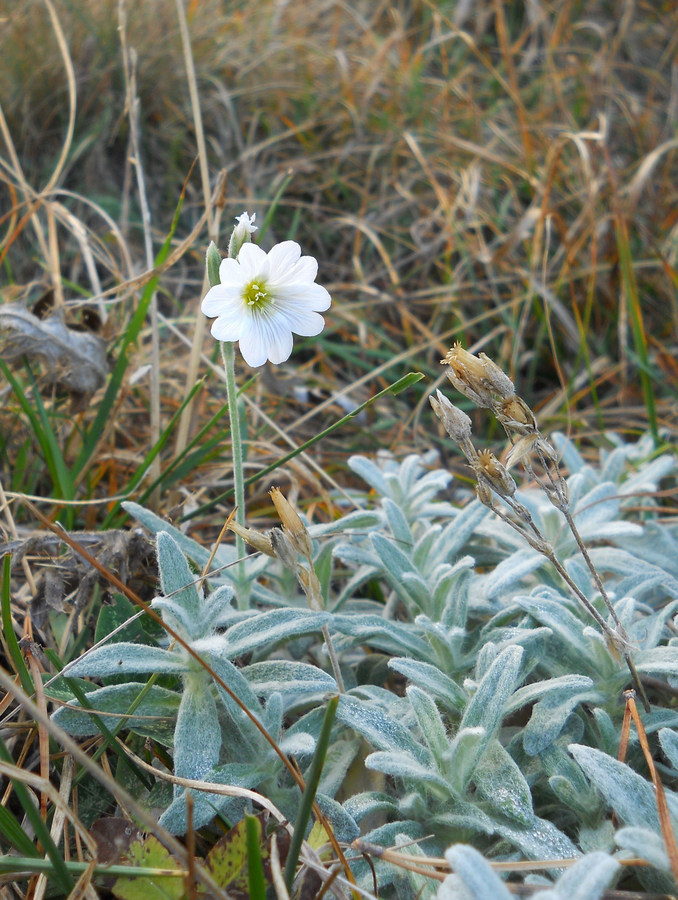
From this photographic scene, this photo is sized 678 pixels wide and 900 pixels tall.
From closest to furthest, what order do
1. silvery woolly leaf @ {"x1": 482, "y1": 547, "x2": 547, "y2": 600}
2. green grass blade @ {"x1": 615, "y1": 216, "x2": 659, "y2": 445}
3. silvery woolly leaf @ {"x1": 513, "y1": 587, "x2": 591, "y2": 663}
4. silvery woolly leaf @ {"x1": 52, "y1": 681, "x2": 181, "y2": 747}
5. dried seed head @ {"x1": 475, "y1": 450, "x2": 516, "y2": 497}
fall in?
dried seed head @ {"x1": 475, "y1": 450, "x2": 516, "y2": 497}
silvery woolly leaf @ {"x1": 52, "y1": 681, "x2": 181, "y2": 747}
silvery woolly leaf @ {"x1": 513, "y1": 587, "x2": 591, "y2": 663}
silvery woolly leaf @ {"x1": 482, "y1": 547, "x2": 547, "y2": 600}
green grass blade @ {"x1": 615, "y1": 216, "x2": 659, "y2": 445}

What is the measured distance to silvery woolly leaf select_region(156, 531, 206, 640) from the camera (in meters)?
1.39

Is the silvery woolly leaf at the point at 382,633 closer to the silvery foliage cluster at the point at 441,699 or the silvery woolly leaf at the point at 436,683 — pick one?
the silvery foliage cluster at the point at 441,699

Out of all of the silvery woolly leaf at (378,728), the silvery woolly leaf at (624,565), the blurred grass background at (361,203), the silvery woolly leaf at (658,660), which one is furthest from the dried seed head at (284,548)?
the blurred grass background at (361,203)

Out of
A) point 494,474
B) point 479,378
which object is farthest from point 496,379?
point 494,474

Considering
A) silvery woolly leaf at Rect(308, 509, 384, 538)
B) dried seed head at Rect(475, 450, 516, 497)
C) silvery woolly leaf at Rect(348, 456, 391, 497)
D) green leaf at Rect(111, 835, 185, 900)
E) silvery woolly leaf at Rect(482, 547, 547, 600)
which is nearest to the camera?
green leaf at Rect(111, 835, 185, 900)

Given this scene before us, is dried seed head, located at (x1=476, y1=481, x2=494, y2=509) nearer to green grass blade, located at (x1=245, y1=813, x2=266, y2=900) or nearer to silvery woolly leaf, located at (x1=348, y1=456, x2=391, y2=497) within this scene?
green grass blade, located at (x1=245, y1=813, x2=266, y2=900)

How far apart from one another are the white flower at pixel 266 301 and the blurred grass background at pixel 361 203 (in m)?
1.02

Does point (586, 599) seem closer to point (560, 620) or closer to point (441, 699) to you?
point (560, 620)

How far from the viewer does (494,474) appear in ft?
4.00

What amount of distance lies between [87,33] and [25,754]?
3.37 m

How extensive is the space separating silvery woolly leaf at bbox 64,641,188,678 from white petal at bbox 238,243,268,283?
692 millimetres

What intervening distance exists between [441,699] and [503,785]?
0.21 meters

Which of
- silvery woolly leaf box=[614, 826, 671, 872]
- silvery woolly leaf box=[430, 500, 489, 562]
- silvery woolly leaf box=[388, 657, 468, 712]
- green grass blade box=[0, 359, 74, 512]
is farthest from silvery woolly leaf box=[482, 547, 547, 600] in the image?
green grass blade box=[0, 359, 74, 512]

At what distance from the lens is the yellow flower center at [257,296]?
52.6 inches
